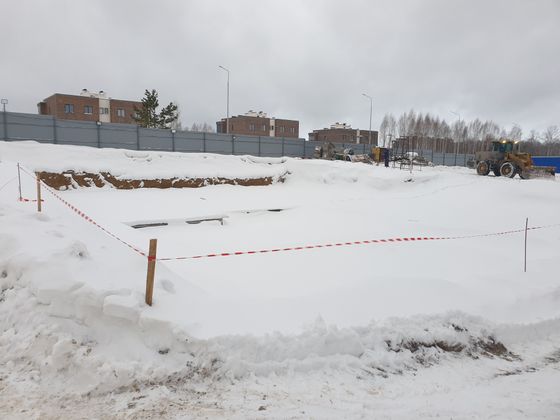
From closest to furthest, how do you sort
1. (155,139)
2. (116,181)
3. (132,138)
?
(116,181), (132,138), (155,139)

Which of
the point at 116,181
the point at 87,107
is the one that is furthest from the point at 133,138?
the point at 87,107

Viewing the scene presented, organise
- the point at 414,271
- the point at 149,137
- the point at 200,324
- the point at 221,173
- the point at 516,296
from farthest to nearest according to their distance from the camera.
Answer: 1. the point at 149,137
2. the point at 221,173
3. the point at 414,271
4. the point at 516,296
5. the point at 200,324

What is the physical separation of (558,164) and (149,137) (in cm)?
4108

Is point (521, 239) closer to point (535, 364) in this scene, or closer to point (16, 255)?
point (535, 364)

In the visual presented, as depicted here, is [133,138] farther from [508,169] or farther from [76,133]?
[508,169]

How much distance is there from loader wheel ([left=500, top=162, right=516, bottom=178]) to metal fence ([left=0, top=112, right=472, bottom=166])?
19193 millimetres

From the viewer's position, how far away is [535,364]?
187 inches

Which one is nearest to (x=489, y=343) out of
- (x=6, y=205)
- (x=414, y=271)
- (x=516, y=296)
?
(x=516, y=296)

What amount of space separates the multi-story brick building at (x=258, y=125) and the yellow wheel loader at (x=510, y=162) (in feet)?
177

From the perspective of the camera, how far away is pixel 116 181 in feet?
66.9

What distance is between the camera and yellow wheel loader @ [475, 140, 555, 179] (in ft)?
77.8

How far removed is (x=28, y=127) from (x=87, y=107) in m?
39.2

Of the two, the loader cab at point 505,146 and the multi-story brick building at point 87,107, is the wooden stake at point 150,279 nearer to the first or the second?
the loader cab at point 505,146

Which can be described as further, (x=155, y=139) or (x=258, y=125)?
(x=258, y=125)
